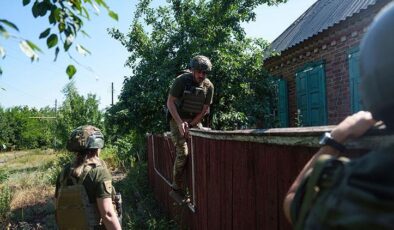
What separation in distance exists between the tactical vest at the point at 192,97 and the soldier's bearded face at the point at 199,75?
0.29 feet

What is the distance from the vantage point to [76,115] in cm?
1969

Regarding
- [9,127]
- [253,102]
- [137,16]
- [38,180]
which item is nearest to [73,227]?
[253,102]

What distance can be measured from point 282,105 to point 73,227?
Answer: 910cm

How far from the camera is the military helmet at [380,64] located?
1.03 m

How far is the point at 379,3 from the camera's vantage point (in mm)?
6598

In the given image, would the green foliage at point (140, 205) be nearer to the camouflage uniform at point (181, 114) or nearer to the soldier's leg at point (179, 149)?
the soldier's leg at point (179, 149)

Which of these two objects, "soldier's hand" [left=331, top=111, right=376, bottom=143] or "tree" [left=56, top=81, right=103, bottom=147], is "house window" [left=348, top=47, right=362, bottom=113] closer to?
"soldier's hand" [left=331, top=111, right=376, bottom=143]

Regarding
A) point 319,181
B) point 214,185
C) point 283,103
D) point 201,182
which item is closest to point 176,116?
point 201,182

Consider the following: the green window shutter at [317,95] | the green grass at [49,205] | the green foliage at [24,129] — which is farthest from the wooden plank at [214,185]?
the green foliage at [24,129]

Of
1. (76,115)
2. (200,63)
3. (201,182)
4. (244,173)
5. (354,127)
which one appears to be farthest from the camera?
(76,115)

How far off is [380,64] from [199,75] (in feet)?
14.5

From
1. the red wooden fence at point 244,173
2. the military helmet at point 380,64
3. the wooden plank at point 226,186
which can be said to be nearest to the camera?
the military helmet at point 380,64

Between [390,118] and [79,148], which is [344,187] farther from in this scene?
[79,148]

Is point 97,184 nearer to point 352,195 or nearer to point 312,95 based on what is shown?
point 352,195
